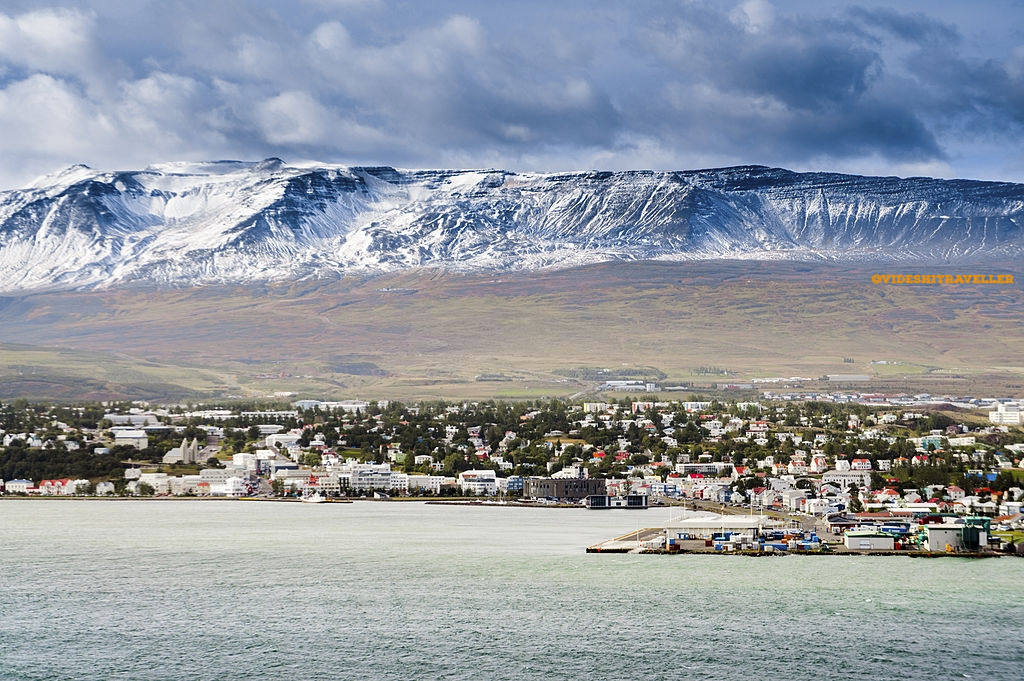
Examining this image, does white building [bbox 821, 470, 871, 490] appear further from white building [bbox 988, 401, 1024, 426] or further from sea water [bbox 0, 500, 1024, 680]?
white building [bbox 988, 401, 1024, 426]

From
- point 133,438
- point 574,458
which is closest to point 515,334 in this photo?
point 133,438

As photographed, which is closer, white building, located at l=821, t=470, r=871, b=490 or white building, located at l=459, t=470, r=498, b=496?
white building, located at l=821, t=470, r=871, b=490

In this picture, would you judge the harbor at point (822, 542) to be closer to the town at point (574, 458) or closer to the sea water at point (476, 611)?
the sea water at point (476, 611)

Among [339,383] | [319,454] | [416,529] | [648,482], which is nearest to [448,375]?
[339,383]
